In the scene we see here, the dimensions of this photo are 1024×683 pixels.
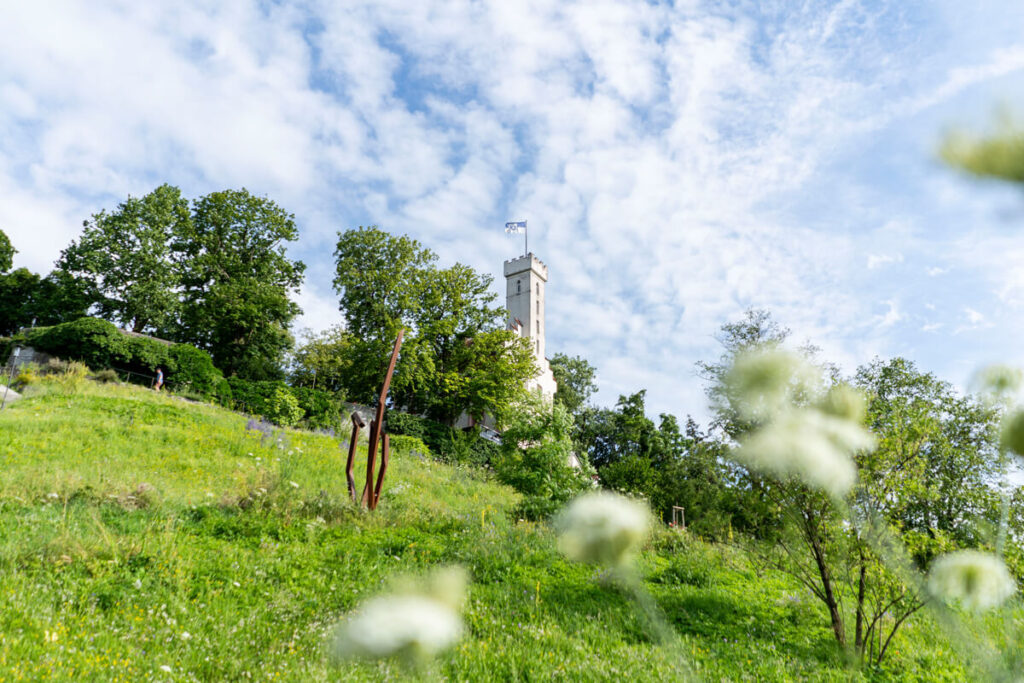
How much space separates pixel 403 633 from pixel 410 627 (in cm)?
1

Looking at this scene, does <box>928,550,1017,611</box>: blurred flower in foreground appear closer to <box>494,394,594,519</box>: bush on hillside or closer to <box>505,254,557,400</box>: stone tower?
<box>494,394,594,519</box>: bush on hillside

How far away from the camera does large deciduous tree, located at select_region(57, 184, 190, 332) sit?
1051 inches

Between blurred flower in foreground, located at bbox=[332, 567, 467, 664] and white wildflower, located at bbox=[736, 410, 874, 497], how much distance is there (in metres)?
0.54

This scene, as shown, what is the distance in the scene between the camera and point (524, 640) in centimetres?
447

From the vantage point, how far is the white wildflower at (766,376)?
3.00ft

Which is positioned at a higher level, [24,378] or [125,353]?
[125,353]

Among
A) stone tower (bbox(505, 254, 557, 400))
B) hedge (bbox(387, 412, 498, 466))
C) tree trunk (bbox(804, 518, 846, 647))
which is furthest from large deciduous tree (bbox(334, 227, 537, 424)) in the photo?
tree trunk (bbox(804, 518, 846, 647))

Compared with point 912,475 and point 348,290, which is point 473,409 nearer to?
point 348,290

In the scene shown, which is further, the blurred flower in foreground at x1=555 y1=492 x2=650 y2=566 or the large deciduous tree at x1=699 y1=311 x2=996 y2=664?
the large deciduous tree at x1=699 y1=311 x2=996 y2=664

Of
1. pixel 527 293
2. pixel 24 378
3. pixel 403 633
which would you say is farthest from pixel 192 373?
pixel 527 293

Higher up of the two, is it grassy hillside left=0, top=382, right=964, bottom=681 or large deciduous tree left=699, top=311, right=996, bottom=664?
large deciduous tree left=699, top=311, right=996, bottom=664

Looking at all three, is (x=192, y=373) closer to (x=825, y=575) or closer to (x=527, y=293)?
(x=825, y=575)

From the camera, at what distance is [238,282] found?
89.2 ft

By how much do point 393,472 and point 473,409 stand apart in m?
13.8
